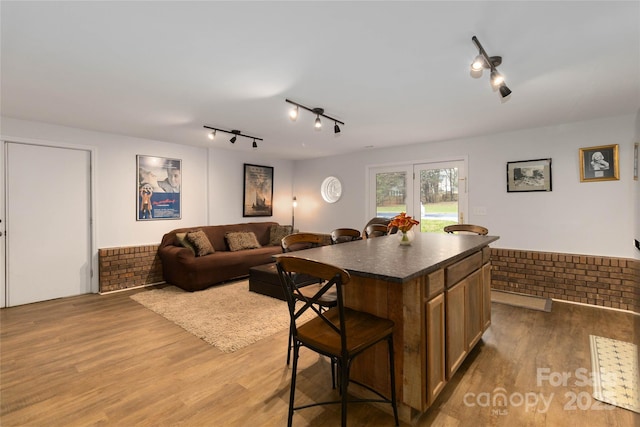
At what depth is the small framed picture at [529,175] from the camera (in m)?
4.13

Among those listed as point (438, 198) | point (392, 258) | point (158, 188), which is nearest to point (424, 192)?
point (438, 198)

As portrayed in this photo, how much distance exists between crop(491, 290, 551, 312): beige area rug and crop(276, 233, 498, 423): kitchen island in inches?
80.5

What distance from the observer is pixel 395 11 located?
1.71 metres

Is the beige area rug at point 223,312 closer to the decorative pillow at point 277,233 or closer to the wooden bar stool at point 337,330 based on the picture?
the wooden bar stool at point 337,330

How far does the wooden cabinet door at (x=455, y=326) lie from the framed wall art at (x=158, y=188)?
15.5 ft

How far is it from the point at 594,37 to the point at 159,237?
18.7 ft

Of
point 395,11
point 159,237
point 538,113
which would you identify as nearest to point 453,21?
point 395,11

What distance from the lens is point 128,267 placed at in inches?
184

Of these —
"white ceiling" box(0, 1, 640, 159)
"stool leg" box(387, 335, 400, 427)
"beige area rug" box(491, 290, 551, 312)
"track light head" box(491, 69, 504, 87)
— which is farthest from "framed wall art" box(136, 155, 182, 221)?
"beige area rug" box(491, 290, 551, 312)

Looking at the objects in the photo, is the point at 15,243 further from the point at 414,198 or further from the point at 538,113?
the point at 538,113

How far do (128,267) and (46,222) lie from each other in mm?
1175

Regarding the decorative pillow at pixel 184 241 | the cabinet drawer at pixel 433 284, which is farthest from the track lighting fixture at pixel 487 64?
the decorative pillow at pixel 184 241

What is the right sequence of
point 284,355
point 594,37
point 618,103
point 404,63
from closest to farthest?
point 594,37, point 404,63, point 284,355, point 618,103

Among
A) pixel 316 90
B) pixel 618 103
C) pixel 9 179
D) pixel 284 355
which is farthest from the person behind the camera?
pixel 9 179
